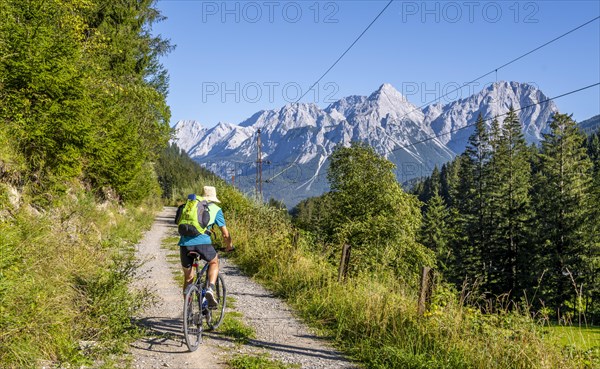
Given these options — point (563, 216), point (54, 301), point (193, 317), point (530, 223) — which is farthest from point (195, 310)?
point (530, 223)

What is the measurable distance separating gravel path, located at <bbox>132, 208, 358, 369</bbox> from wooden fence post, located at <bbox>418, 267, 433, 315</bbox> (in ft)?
4.87

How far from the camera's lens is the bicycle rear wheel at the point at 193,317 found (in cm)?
573

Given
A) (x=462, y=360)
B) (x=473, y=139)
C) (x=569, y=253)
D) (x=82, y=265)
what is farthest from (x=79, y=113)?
(x=473, y=139)

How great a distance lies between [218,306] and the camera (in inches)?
272

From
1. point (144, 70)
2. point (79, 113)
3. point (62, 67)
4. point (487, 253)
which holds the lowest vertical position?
point (487, 253)

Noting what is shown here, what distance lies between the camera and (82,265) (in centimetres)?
680

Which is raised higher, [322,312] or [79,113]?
[79,113]

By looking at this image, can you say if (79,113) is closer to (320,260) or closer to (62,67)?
(62,67)

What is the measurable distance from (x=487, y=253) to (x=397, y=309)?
163ft

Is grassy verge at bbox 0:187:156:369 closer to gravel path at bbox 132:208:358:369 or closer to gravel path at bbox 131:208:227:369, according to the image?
gravel path at bbox 131:208:227:369

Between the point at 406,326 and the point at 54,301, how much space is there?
4.76 m

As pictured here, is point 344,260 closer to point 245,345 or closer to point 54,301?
point 245,345

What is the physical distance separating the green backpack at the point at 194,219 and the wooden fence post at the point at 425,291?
342 cm

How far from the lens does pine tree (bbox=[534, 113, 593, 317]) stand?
133 feet
